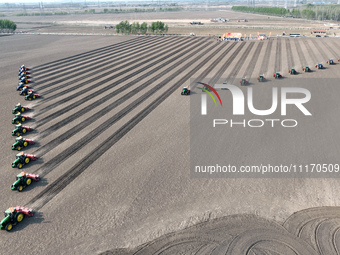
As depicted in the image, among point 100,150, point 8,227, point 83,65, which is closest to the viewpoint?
point 8,227

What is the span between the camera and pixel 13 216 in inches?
712

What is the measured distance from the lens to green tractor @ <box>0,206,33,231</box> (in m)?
17.8

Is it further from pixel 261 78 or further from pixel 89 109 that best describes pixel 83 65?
pixel 261 78

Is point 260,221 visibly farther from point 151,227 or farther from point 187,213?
point 151,227

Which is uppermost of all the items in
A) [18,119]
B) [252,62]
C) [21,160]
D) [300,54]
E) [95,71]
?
[300,54]

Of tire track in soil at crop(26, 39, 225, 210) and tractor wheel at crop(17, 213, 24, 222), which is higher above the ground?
tire track in soil at crop(26, 39, 225, 210)

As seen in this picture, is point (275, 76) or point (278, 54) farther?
point (278, 54)

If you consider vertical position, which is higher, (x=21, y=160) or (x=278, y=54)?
(x=278, y=54)

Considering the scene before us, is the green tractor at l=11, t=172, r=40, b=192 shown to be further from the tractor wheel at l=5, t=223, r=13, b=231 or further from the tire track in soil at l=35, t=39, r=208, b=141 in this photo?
the tire track in soil at l=35, t=39, r=208, b=141

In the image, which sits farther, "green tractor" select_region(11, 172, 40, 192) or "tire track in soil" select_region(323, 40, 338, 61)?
"tire track in soil" select_region(323, 40, 338, 61)

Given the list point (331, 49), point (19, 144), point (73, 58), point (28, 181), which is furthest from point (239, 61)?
point (28, 181)

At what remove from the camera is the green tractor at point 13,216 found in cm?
1783

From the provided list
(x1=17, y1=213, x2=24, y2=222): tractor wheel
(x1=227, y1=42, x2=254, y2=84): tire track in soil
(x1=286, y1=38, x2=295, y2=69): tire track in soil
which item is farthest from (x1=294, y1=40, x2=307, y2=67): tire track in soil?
(x1=17, y1=213, x2=24, y2=222): tractor wheel

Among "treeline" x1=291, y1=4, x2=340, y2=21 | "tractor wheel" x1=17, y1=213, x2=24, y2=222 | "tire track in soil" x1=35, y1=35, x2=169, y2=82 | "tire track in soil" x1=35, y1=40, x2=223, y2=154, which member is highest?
"treeline" x1=291, y1=4, x2=340, y2=21
